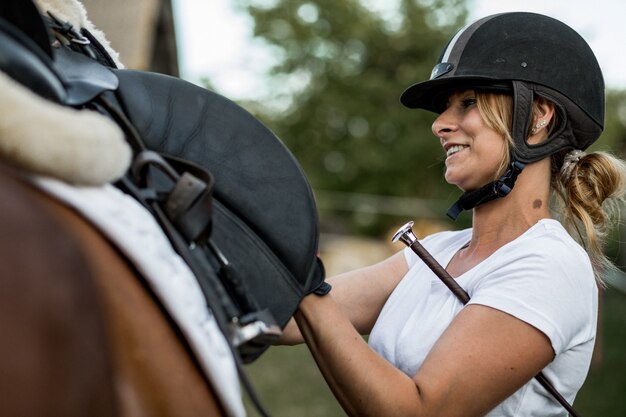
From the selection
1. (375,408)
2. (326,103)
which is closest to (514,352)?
(375,408)

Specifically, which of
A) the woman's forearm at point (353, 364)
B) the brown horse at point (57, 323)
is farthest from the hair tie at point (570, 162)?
the brown horse at point (57, 323)

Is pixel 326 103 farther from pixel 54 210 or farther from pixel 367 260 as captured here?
pixel 54 210

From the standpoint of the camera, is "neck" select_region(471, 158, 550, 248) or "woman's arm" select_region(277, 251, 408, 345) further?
"woman's arm" select_region(277, 251, 408, 345)

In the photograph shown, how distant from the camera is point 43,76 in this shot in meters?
1.09

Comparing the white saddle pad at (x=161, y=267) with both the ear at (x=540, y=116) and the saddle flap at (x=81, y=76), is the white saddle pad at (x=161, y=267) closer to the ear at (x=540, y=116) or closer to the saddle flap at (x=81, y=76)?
the saddle flap at (x=81, y=76)

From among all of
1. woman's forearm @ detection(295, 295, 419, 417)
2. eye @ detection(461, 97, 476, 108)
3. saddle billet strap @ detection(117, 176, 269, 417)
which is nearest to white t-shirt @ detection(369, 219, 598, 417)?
woman's forearm @ detection(295, 295, 419, 417)

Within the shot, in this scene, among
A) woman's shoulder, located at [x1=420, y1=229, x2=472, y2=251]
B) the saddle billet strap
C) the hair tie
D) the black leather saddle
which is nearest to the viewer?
the saddle billet strap

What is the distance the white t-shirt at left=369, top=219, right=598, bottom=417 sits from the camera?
166 centimetres

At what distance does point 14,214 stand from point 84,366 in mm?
186

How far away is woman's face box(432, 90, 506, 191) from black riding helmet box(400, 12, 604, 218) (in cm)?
3

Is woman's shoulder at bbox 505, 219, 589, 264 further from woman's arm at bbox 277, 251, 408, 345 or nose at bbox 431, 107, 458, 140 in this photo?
woman's arm at bbox 277, 251, 408, 345

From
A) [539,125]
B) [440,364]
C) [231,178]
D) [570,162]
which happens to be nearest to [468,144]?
[539,125]

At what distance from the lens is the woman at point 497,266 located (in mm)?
1577

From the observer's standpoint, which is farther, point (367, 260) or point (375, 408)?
point (367, 260)
